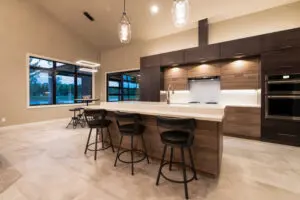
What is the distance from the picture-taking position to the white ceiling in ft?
14.0

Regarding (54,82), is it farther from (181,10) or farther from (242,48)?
(242,48)

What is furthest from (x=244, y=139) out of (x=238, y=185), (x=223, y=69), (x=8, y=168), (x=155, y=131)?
(x=8, y=168)

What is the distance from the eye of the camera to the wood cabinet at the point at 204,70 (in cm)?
466

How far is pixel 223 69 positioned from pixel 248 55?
690 mm

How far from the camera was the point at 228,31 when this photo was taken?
475 cm

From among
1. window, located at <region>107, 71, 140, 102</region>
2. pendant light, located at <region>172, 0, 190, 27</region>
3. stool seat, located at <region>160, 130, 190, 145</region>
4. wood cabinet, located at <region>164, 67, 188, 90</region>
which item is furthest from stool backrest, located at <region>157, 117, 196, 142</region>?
window, located at <region>107, 71, 140, 102</region>

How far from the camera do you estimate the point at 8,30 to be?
5121mm

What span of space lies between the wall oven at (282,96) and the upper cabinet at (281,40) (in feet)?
2.12

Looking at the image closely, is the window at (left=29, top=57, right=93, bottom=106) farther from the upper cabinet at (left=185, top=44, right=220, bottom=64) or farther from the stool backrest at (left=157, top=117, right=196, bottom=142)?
the stool backrest at (left=157, top=117, right=196, bottom=142)

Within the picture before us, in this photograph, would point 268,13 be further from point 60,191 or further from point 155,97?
point 60,191

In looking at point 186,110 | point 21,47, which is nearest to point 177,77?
point 186,110

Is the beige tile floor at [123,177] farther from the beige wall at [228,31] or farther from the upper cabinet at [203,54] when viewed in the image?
the beige wall at [228,31]

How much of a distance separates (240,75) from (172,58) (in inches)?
80.3

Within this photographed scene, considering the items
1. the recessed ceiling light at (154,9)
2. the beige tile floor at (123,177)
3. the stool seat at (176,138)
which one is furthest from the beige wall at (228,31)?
the stool seat at (176,138)
